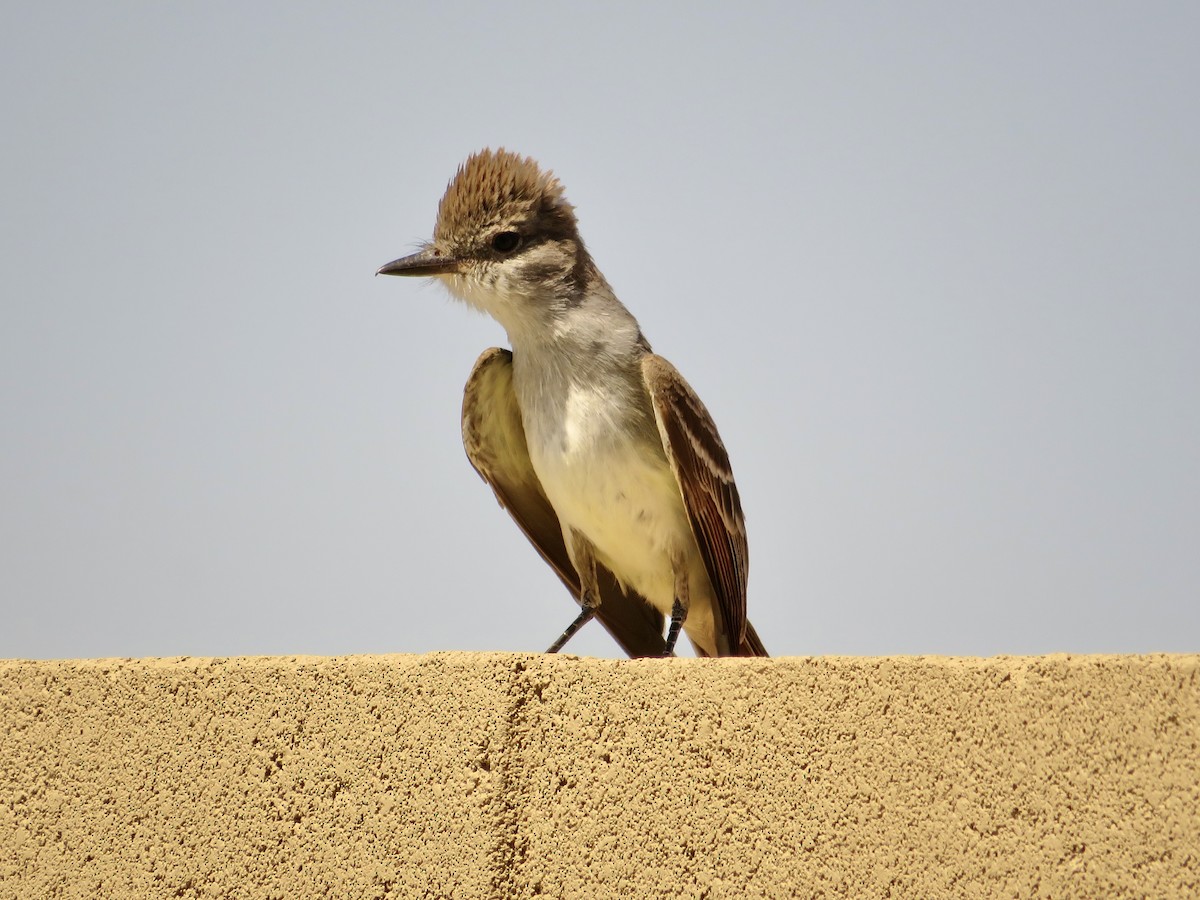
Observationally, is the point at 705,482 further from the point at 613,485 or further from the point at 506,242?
the point at 506,242

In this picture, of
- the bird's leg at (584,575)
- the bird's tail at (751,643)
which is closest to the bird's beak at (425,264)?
the bird's leg at (584,575)

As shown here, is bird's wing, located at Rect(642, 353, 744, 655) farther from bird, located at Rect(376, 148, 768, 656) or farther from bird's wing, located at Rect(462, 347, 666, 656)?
bird's wing, located at Rect(462, 347, 666, 656)

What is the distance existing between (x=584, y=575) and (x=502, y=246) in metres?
1.39

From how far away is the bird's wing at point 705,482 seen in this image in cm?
437

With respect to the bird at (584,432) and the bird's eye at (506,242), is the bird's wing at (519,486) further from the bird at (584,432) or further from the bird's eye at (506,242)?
the bird's eye at (506,242)

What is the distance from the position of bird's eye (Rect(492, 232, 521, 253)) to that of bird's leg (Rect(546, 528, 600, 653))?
120 cm

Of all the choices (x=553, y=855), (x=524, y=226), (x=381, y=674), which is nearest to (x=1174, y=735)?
(x=553, y=855)

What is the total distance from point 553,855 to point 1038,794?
1.03 m

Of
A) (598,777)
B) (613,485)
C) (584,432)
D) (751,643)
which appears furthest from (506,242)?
(598,777)

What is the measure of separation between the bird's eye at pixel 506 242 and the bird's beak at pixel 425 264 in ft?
0.59

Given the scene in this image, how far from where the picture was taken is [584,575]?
4676mm

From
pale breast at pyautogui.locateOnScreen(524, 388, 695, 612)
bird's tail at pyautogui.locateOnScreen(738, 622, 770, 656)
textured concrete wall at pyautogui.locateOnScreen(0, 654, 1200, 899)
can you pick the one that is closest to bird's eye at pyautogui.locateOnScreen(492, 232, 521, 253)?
pale breast at pyautogui.locateOnScreen(524, 388, 695, 612)

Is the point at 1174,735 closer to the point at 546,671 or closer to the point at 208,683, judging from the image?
the point at 546,671

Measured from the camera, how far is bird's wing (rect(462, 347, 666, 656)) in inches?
191
